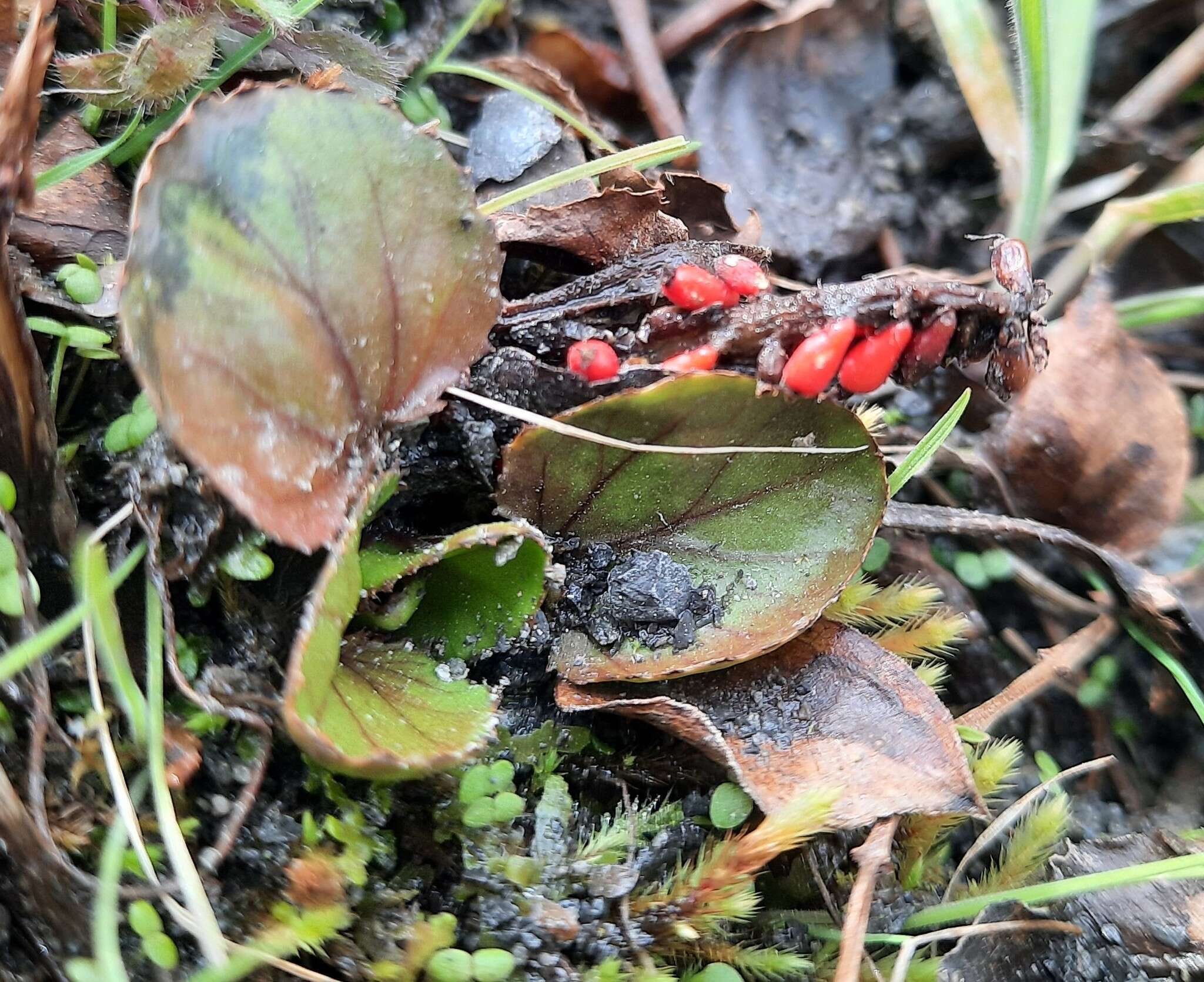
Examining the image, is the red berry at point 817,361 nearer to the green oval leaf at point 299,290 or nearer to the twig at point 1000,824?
the green oval leaf at point 299,290

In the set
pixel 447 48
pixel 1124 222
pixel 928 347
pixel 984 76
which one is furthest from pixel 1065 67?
pixel 447 48

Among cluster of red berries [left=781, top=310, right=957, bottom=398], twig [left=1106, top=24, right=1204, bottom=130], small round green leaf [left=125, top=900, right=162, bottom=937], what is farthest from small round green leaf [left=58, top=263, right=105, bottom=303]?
twig [left=1106, top=24, right=1204, bottom=130]

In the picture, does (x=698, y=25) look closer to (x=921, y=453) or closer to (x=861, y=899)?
(x=921, y=453)

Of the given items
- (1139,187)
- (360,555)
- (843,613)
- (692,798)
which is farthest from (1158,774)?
(360,555)

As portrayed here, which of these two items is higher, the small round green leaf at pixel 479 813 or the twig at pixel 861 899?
the small round green leaf at pixel 479 813

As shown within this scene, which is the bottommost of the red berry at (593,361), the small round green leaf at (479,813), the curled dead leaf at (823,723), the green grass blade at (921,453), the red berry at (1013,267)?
the small round green leaf at (479,813)

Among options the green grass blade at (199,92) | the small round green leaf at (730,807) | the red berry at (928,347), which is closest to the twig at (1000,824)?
the small round green leaf at (730,807)

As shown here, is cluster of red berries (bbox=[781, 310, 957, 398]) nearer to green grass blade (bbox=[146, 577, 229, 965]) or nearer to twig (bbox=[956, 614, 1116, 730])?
twig (bbox=[956, 614, 1116, 730])
